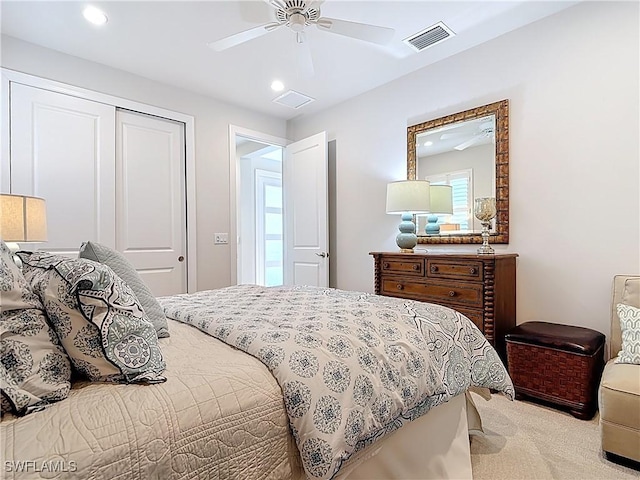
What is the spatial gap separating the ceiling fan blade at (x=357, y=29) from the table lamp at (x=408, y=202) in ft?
3.83

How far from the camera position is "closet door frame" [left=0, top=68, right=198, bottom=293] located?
262cm

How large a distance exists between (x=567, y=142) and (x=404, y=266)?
1415 millimetres

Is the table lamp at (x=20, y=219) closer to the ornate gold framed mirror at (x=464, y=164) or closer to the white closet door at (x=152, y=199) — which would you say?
the white closet door at (x=152, y=199)

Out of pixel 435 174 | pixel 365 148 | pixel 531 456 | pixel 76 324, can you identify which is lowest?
pixel 531 456

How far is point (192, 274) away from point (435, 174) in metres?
2.55

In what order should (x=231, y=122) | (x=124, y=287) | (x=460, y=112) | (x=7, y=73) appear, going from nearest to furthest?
(x=124, y=287), (x=7, y=73), (x=460, y=112), (x=231, y=122)

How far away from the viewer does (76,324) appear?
0.84 m

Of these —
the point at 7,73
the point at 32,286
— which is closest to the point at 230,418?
the point at 32,286

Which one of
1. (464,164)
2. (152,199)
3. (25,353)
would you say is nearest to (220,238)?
(152,199)

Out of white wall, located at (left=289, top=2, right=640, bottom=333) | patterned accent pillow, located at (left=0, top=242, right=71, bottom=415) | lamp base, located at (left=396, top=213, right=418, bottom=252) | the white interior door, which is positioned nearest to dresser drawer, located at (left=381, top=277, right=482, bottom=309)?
lamp base, located at (left=396, top=213, right=418, bottom=252)

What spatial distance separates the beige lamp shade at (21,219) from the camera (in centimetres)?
179

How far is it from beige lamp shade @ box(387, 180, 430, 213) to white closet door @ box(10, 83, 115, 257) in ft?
8.24

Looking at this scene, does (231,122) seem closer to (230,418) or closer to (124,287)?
(124,287)

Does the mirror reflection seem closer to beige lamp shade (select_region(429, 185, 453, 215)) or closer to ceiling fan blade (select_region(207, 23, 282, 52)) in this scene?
beige lamp shade (select_region(429, 185, 453, 215))
